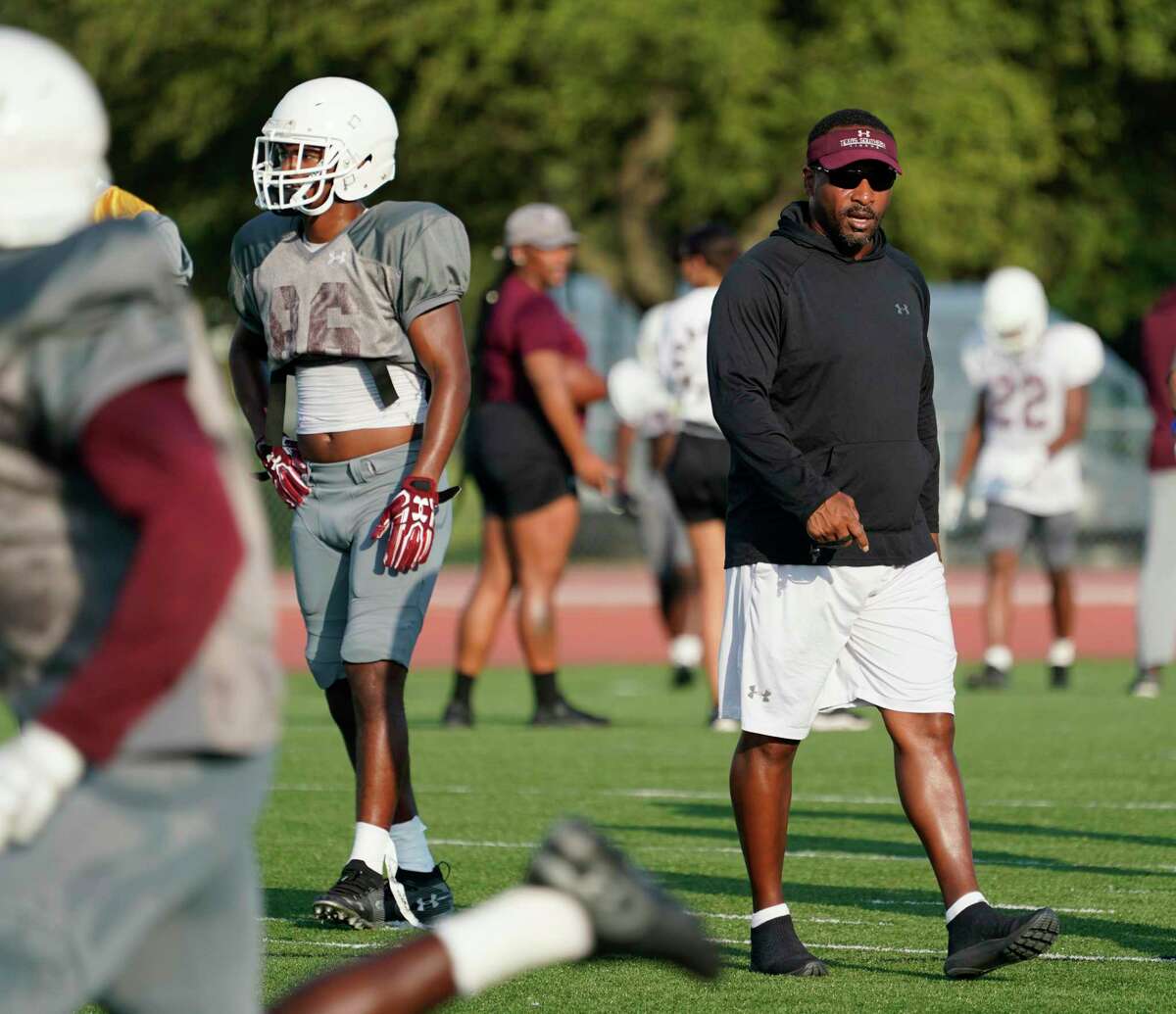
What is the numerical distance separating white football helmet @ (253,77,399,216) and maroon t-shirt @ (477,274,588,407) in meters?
4.83

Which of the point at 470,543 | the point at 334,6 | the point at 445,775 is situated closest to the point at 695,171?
the point at 334,6

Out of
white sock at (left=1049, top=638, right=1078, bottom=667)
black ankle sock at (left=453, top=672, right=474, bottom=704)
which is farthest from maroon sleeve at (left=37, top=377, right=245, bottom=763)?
white sock at (left=1049, top=638, right=1078, bottom=667)

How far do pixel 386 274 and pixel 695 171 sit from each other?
1926cm

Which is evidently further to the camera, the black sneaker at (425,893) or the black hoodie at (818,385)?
the black sneaker at (425,893)

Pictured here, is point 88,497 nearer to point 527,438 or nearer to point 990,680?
point 527,438

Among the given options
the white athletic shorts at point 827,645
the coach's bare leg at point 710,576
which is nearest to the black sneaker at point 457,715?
the coach's bare leg at point 710,576

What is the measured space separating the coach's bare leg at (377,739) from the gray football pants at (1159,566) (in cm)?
714

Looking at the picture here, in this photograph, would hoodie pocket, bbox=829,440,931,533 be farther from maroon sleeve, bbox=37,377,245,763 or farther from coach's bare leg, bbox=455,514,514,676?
coach's bare leg, bbox=455,514,514,676

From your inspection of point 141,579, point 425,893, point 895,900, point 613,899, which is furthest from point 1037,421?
point 141,579

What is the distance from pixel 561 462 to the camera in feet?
35.8

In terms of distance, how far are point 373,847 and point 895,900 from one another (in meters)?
1.52

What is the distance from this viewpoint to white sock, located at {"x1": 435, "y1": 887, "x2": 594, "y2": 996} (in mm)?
3121

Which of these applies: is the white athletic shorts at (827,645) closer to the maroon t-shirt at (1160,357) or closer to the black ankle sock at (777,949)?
the black ankle sock at (777,949)

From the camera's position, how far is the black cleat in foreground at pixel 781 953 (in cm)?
530
